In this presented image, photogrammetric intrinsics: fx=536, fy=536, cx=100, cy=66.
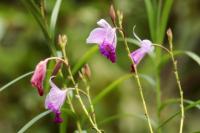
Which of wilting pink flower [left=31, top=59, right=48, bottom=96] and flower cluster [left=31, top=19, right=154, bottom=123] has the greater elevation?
wilting pink flower [left=31, top=59, right=48, bottom=96]

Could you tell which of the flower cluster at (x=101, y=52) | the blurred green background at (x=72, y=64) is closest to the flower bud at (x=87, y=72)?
the flower cluster at (x=101, y=52)

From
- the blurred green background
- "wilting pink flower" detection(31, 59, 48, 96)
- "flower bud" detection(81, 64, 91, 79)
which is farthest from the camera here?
the blurred green background

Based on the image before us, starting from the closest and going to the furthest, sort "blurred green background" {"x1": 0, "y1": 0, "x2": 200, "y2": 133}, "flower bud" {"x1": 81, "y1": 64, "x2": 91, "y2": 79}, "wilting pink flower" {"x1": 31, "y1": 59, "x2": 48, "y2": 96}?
"wilting pink flower" {"x1": 31, "y1": 59, "x2": 48, "y2": 96} < "flower bud" {"x1": 81, "y1": 64, "x2": 91, "y2": 79} < "blurred green background" {"x1": 0, "y1": 0, "x2": 200, "y2": 133}

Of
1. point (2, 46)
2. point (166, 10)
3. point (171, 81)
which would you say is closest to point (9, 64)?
point (2, 46)

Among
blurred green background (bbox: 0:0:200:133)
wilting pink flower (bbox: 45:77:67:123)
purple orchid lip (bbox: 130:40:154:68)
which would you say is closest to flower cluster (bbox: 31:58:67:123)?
wilting pink flower (bbox: 45:77:67:123)

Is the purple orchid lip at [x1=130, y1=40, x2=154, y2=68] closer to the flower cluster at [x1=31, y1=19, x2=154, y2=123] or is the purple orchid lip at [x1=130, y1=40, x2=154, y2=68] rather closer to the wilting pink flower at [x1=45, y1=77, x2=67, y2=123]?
the flower cluster at [x1=31, y1=19, x2=154, y2=123]

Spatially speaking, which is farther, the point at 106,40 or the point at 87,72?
the point at 87,72

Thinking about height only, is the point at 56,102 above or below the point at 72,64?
above

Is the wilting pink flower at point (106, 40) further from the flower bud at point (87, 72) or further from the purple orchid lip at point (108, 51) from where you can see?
the flower bud at point (87, 72)

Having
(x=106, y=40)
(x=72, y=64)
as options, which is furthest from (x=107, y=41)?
(x=72, y=64)

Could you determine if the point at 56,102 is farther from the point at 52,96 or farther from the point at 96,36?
the point at 96,36
